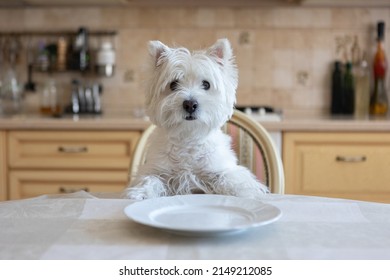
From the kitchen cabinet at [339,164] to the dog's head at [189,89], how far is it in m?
1.12

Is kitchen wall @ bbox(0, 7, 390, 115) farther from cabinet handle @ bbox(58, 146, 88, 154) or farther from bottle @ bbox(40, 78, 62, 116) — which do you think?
cabinet handle @ bbox(58, 146, 88, 154)

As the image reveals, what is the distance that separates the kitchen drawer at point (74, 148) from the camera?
2.40 meters

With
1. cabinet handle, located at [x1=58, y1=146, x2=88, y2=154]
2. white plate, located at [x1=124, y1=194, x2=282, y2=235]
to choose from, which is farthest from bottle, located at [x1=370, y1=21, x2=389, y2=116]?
white plate, located at [x1=124, y1=194, x2=282, y2=235]

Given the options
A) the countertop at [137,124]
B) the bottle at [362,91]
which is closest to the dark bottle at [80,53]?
the countertop at [137,124]

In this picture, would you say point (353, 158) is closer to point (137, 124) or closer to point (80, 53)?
point (137, 124)

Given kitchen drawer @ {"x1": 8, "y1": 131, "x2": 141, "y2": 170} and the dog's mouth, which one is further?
kitchen drawer @ {"x1": 8, "y1": 131, "x2": 141, "y2": 170}

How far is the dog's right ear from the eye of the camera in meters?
1.31

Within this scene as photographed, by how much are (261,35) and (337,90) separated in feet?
1.75

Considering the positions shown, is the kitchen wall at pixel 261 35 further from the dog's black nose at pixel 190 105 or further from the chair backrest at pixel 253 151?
the dog's black nose at pixel 190 105

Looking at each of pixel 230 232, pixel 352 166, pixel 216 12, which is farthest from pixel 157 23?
pixel 230 232

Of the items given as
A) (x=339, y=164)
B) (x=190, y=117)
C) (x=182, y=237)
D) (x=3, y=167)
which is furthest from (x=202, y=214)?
(x=3, y=167)

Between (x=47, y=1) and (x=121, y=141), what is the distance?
3.06ft

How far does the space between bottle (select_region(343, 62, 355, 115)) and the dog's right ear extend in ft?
5.77
